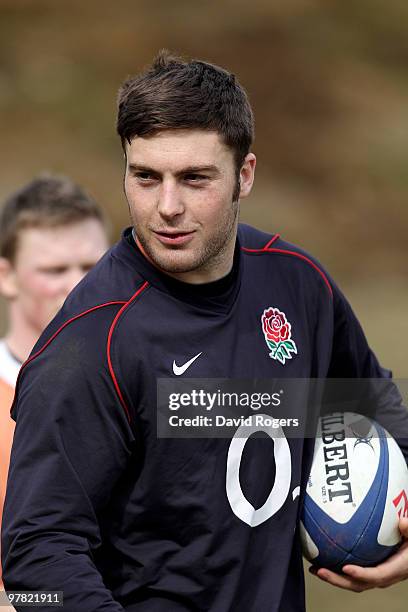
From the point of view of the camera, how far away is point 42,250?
438 cm

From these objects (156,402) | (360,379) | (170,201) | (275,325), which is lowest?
(156,402)

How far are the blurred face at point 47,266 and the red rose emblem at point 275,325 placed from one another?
127 centimetres

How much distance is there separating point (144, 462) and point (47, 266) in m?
1.58

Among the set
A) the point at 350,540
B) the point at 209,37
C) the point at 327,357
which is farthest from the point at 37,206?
the point at 209,37

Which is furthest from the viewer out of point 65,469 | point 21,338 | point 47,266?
point 47,266

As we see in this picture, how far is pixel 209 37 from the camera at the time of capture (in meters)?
16.5

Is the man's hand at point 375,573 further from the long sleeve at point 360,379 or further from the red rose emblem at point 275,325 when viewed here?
the red rose emblem at point 275,325

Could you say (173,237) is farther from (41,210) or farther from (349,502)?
(41,210)

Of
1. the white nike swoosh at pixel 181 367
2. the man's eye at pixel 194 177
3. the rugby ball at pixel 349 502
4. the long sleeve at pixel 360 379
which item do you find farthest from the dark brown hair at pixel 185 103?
the rugby ball at pixel 349 502

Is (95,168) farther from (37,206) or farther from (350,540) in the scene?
(350,540)

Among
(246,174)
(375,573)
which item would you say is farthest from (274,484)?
(246,174)

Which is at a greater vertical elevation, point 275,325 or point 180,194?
point 180,194

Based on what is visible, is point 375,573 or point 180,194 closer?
point 180,194

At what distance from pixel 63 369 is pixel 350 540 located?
1017mm
